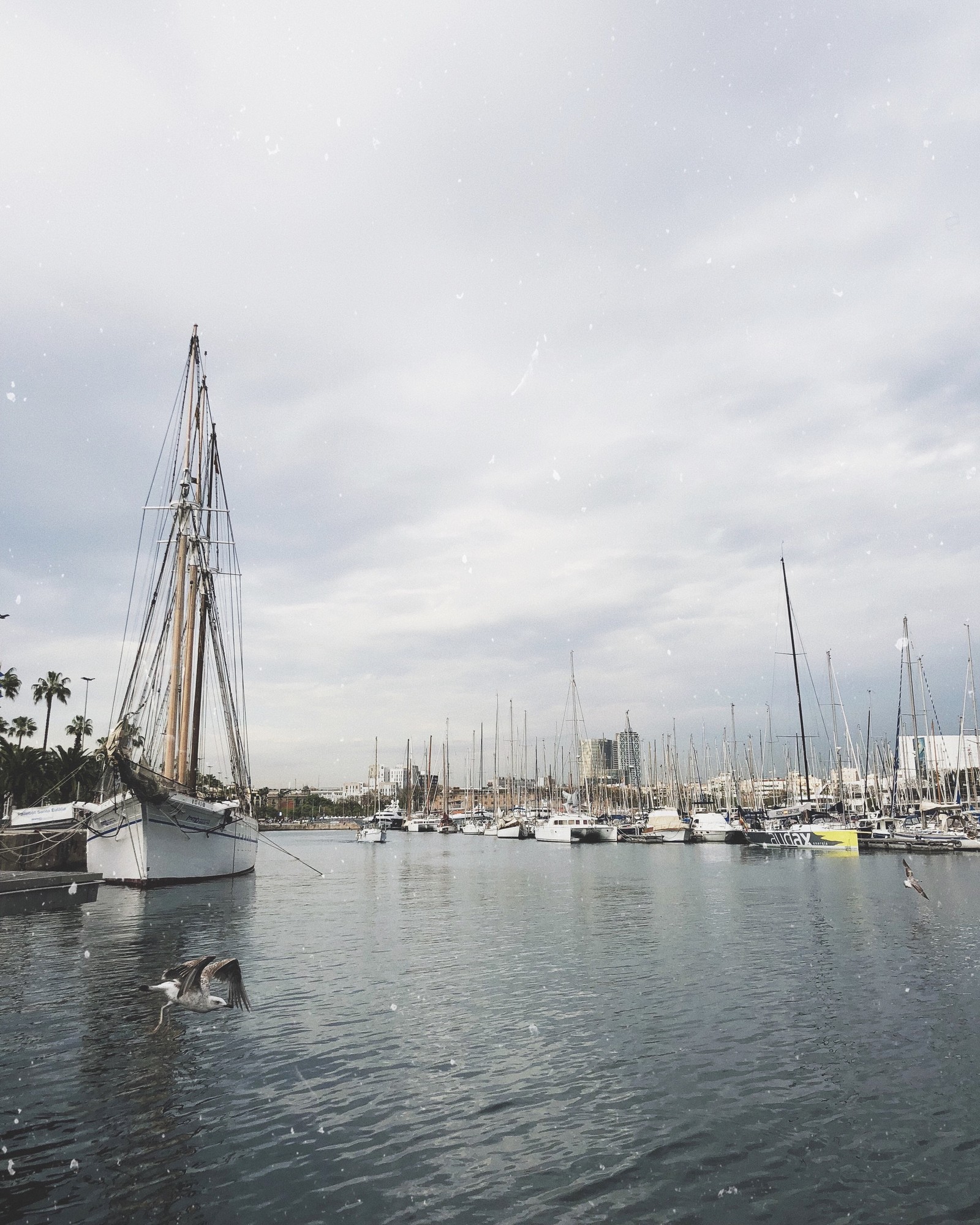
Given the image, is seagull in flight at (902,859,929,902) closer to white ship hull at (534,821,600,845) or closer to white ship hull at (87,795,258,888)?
white ship hull at (87,795,258,888)

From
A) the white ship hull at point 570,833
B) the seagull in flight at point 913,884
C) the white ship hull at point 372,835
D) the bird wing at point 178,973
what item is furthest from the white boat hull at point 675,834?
the bird wing at point 178,973

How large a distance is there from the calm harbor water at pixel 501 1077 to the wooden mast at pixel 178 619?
Answer: 59.2ft

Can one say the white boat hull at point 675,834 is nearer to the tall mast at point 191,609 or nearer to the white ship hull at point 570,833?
the white ship hull at point 570,833

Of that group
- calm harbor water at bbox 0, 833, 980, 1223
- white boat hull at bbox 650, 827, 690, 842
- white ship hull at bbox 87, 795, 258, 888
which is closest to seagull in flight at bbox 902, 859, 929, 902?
calm harbor water at bbox 0, 833, 980, 1223

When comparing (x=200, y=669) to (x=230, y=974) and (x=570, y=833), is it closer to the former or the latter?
(x=230, y=974)

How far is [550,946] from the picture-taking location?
27391mm

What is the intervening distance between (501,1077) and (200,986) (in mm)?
7096

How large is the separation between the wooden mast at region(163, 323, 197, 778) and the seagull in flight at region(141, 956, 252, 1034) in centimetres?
3312

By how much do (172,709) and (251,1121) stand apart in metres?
40.0

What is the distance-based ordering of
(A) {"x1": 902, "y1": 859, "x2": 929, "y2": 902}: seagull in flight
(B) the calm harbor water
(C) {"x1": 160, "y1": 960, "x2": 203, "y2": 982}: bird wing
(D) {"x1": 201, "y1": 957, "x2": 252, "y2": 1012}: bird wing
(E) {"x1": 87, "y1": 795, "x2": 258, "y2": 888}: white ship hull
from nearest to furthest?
(B) the calm harbor water → (D) {"x1": 201, "y1": 957, "x2": 252, "y2": 1012}: bird wing → (C) {"x1": 160, "y1": 960, "x2": 203, "y2": 982}: bird wing → (A) {"x1": 902, "y1": 859, "x2": 929, "y2": 902}: seagull in flight → (E) {"x1": 87, "y1": 795, "x2": 258, "y2": 888}: white ship hull

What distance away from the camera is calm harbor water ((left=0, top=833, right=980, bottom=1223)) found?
9.77 meters

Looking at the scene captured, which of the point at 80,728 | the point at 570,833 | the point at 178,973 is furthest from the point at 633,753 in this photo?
the point at 178,973

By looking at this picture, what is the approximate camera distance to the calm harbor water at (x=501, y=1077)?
9.77 m

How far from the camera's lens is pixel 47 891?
35312 mm
